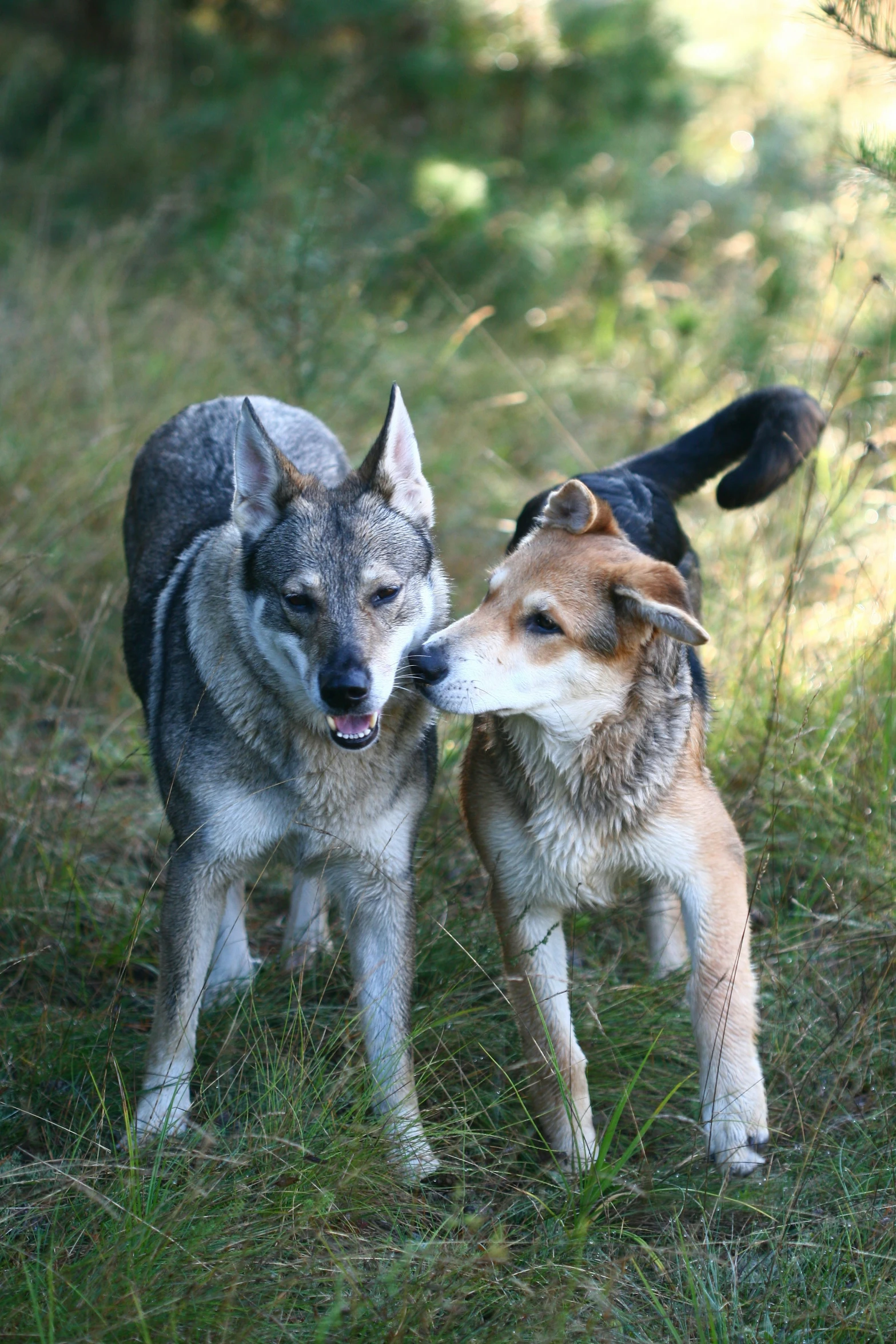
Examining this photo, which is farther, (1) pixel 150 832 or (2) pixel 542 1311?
(1) pixel 150 832

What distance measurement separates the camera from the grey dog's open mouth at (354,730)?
312cm

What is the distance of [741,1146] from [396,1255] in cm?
106

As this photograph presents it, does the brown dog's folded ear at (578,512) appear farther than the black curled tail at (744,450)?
No

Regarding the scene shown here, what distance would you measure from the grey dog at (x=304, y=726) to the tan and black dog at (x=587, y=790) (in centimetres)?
24

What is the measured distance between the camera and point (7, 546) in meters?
5.36

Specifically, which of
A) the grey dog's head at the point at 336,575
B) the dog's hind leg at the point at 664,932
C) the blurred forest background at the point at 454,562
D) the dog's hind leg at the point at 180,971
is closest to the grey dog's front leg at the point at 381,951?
the blurred forest background at the point at 454,562

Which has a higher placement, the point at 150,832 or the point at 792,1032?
the point at 792,1032

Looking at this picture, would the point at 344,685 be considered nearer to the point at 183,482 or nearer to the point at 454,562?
the point at 183,482

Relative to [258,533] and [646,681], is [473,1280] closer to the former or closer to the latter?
[646,681]

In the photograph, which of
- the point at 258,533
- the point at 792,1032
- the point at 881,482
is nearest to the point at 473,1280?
the point at 792,1032

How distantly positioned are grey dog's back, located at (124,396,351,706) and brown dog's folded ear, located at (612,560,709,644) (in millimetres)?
1258

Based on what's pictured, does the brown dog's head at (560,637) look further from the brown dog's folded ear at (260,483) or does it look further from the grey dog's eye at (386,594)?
the brown dog's folded ear at (260,483)

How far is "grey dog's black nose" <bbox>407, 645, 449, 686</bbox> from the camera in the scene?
316cm

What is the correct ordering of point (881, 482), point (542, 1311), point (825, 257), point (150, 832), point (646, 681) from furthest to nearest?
point (825, 257) → point (881, 482) → point (150, 832) → point (646, 681) → point (542, 1311)
